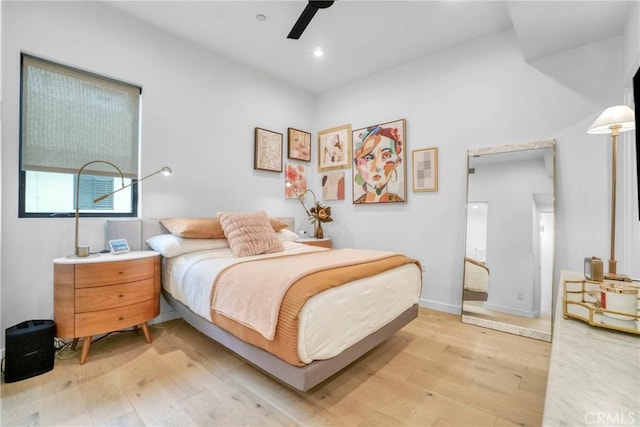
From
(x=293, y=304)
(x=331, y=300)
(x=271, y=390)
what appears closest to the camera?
(x=293, y=304)

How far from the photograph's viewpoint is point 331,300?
5.17 feet

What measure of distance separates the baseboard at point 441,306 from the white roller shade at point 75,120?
11.2ft

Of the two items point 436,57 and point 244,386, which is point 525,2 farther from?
point 244,386

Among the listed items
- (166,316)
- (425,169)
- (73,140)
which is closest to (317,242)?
(425,169)

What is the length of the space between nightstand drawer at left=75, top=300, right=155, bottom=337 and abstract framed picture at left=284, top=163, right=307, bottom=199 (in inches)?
90.7

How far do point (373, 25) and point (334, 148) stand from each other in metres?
1.70

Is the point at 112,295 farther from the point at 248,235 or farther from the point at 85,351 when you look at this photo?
the point at 248,235

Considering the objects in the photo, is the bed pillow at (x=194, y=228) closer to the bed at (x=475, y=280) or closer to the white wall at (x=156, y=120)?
the white wall at (x=156, y=120)

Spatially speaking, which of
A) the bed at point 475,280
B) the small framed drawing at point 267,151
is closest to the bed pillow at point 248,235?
the small framed drawing at point 267,151

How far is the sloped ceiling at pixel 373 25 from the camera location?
7.25ft

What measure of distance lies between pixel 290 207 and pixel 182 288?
7.13 feet

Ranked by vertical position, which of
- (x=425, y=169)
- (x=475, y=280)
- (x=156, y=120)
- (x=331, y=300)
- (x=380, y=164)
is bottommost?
(x=475, y=280)

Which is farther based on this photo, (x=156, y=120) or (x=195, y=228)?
(x=156, y=120)

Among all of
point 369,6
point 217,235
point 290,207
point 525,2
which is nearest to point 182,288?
point 217,235
